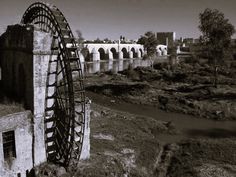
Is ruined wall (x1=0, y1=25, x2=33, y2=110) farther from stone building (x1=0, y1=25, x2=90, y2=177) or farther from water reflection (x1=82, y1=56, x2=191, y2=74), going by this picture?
water reflection (x1=82, y1=56, x2=191, y2=74)

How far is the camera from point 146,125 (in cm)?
2252

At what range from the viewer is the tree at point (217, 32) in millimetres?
32594

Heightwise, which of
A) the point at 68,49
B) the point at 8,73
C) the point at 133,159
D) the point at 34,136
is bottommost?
the point at 133,159

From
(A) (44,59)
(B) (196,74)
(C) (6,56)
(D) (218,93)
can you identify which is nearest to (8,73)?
(C) (6,56)

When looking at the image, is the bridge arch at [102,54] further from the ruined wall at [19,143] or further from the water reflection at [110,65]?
the ruined wall at [19,143]

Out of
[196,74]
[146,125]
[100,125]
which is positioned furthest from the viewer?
[196,74]

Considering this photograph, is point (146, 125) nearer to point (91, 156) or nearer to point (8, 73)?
point (91, 156)

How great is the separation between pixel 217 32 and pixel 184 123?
46.1 feet

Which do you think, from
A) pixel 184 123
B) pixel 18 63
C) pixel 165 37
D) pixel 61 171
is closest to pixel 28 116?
pixel 61 171

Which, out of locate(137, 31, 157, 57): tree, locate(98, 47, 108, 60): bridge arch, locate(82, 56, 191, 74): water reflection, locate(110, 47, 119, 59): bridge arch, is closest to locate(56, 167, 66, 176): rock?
locate(82, 56, 191, 74): water reflection

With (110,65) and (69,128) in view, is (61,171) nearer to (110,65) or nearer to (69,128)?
(69,128)

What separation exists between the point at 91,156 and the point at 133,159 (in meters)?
2.34

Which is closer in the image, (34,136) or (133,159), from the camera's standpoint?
(34,136)

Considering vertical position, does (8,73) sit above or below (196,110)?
above
